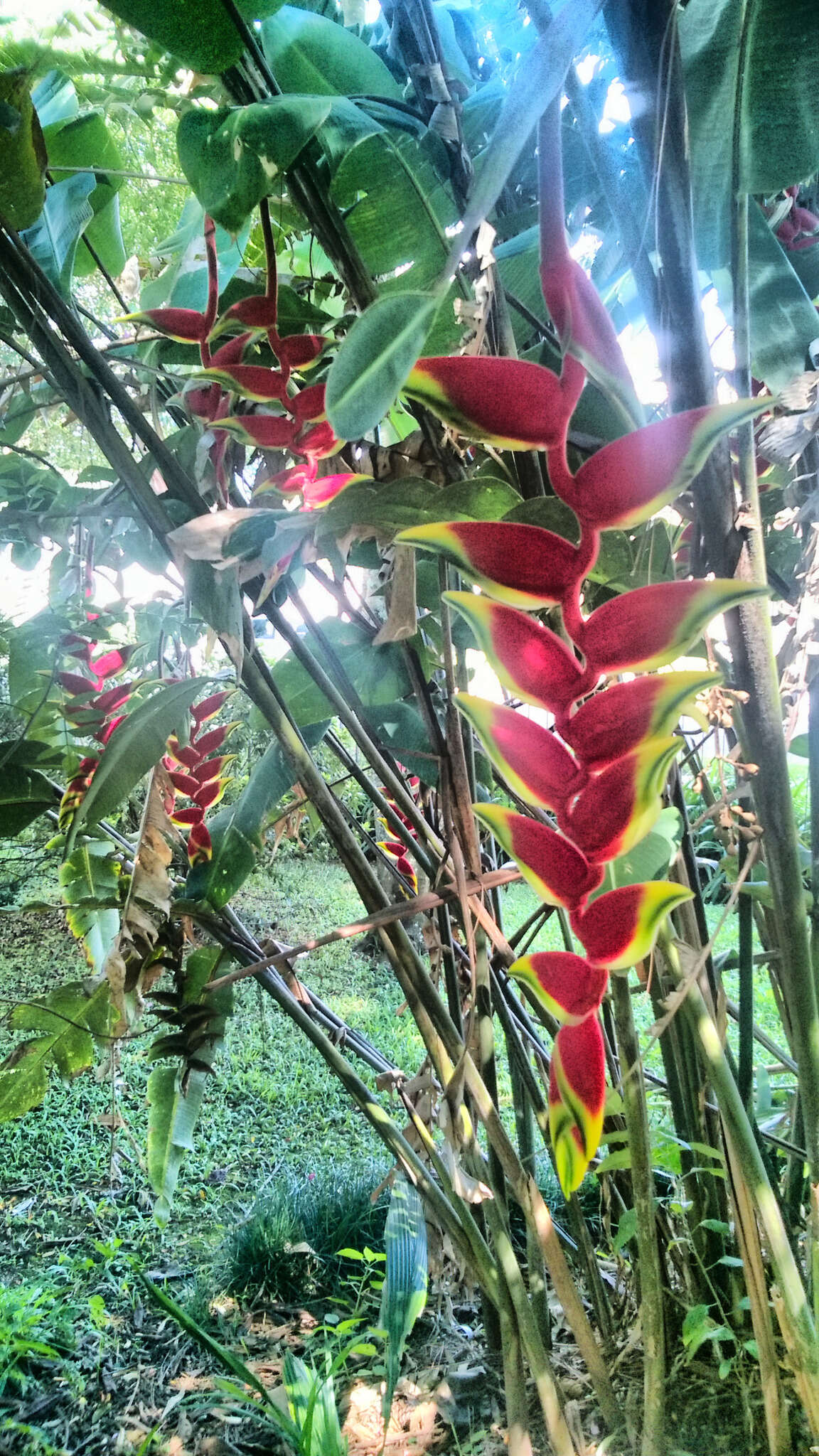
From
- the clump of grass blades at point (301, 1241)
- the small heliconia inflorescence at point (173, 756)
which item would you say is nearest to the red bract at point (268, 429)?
the small heliconia inflorescence at point (173, 756)

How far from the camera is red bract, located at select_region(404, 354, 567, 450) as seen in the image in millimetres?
167

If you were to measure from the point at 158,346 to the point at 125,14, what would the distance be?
10.5 inches

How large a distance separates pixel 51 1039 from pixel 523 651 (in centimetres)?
73

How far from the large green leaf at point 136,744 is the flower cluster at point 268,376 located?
0.73 ft

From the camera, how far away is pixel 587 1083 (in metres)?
0.19

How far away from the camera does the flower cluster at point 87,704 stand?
62 cm

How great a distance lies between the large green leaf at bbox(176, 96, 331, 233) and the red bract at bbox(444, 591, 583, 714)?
0.65 feet

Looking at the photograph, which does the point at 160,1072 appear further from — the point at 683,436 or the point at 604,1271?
the point at 683,436

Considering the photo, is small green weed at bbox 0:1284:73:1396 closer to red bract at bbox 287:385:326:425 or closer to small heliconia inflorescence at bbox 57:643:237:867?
small heliconia inflorescence at bbox 57:643:237:867

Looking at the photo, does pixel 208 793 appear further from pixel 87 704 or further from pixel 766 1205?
pixel 766 1205

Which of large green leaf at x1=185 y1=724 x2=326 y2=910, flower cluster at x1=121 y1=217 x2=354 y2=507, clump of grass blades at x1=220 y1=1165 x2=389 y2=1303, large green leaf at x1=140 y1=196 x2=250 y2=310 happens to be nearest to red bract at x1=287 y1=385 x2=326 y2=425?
flower cluster at x1=121 y1=217 x2=354 y2=507

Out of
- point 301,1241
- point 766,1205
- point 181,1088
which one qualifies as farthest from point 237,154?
point 301,1241

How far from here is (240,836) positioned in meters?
0.64

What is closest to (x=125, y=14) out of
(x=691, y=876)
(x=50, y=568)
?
(x=691, y=876)
